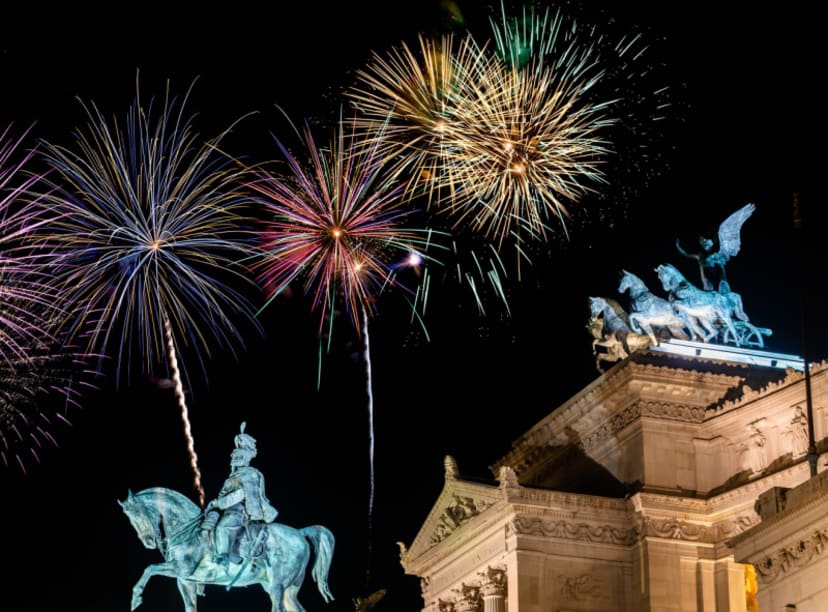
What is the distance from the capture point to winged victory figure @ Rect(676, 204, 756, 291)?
2189 inches

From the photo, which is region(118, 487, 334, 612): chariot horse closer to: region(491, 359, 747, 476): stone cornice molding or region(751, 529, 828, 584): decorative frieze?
region(751, 529, 828, 584): decorative frieze

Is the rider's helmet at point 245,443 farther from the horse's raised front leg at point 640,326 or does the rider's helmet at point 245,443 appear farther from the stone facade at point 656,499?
the horse's raised front leg at point 640,326

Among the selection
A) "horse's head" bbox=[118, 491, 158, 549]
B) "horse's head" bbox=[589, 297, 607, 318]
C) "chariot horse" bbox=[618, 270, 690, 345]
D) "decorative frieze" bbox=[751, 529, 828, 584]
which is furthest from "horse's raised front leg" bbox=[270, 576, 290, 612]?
"horse's head" bbox=[589, 297, 607, 318]

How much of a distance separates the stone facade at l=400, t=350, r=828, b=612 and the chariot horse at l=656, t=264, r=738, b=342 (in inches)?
71.1

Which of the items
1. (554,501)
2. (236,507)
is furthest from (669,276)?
(236,507)

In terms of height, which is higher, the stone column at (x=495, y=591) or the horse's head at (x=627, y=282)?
the horse's head at (x=627, y=282)

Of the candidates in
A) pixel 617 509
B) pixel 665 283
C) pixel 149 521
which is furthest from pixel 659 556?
pixel 149 521

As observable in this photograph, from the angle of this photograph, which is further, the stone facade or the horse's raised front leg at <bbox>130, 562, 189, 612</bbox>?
the stone facade

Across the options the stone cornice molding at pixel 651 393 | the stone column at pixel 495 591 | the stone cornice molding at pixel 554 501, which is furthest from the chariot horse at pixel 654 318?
the stone column at pixel 495 591

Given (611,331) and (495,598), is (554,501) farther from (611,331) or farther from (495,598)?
(611,331)

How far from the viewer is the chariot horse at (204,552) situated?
38562mm

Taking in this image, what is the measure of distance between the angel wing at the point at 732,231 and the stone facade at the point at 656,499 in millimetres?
5351

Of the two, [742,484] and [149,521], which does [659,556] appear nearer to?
[742,484]

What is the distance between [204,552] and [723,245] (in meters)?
25.4
